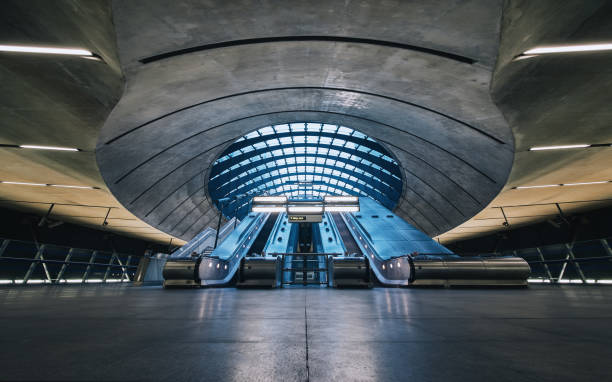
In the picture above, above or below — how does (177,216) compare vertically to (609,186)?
above

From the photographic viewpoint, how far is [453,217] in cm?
1973

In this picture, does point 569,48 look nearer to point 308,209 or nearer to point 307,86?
point 307,86

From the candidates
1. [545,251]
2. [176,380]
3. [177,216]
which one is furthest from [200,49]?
[545,251]

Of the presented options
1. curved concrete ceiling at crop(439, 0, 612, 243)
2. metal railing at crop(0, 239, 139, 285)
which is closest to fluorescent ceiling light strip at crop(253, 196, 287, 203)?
curved concrete ceiling at crop(439, 0, 612, 243)

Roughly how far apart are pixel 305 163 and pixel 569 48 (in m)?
31.6

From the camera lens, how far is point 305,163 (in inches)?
1436

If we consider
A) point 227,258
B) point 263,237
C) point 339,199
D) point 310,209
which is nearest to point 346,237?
point 339,199

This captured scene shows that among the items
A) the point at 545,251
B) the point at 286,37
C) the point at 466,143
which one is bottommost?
the point at 545,251

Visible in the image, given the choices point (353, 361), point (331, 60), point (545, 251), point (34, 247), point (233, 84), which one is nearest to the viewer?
point (353, 361)

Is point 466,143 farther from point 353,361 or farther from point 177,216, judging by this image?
point 177,216

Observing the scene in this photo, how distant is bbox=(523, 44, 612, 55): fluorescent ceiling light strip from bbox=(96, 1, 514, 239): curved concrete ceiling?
1.46 metres

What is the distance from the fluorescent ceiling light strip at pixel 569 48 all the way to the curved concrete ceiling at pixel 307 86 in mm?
1455

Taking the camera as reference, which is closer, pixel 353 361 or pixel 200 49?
pixel 353 361

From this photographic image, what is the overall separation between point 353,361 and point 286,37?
8.42 m
